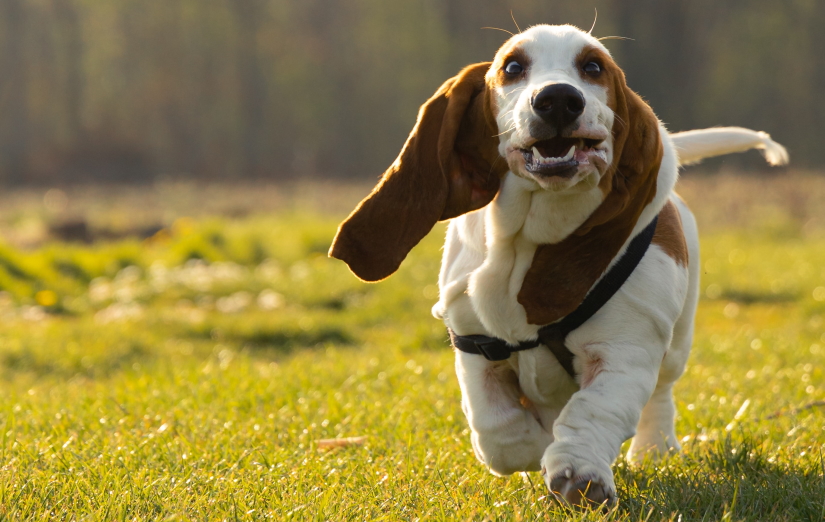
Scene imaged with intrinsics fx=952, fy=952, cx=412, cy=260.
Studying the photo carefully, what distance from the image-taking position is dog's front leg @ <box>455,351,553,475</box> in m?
2.86

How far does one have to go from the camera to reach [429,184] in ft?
9.02

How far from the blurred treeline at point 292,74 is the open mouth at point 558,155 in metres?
23.1

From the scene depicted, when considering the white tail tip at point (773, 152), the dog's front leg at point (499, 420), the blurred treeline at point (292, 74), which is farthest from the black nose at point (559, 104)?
the blurred treeline at point (292, 74)

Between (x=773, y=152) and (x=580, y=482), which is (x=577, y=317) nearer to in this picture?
(x=580, y=482)

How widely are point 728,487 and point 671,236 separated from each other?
30.3 inches

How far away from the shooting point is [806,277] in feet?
29.4

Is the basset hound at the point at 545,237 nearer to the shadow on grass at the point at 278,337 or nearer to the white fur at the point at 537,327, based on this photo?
the white fur at the point at 537,327

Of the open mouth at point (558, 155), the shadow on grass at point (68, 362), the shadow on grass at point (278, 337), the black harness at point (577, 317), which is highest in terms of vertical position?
the open mouth at point (558, 155)

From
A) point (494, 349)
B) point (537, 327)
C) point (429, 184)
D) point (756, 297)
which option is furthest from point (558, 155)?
point (756, 297)

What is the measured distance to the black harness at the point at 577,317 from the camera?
8.96 feet

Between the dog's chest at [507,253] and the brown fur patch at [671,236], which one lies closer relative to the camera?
the dog's chest at [507,253]

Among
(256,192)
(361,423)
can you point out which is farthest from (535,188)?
(256,192)

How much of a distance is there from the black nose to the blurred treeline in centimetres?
2324

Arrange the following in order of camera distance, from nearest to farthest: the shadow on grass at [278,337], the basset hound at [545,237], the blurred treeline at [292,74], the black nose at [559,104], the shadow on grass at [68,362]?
the black nose at [559,104], the basset hound at [545,237], the shadow on grass at [68,362], the shadow on grass at [278,337], the blurred treeline at [292,74]
